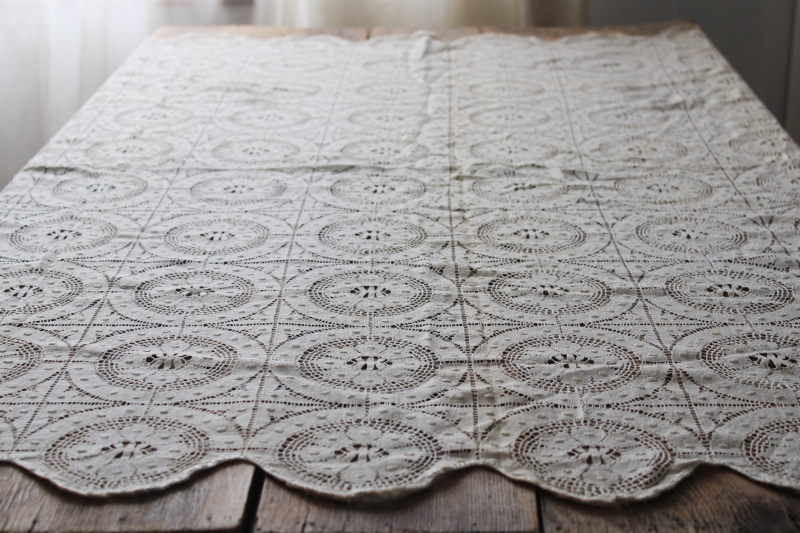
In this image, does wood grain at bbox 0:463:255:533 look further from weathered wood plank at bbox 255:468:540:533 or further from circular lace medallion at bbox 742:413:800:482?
circular lace medallion at bbox 742:413:800:482

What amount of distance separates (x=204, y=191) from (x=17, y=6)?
181 cm

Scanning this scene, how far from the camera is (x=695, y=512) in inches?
25.0

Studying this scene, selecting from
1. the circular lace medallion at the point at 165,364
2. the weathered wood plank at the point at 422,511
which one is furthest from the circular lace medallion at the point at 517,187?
the weathered wood plank at the point at 422,511

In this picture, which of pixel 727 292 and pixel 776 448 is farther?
pixel 727 292

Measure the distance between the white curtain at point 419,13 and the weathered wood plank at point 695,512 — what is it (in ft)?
7.27

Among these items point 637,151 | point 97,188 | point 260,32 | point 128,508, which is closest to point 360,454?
point 128,508

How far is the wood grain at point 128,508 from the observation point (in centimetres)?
62

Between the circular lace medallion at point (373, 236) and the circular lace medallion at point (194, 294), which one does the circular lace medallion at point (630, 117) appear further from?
the circular lace medallion at point (194, 294)

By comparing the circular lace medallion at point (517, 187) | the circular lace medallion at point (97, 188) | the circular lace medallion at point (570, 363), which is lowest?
the circular lace medallion at point (570, 363)

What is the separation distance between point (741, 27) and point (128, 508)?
2762mm

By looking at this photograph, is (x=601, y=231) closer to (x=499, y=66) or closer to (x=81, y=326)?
(x=81, y=326)

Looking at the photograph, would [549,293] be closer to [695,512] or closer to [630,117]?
[695,512]

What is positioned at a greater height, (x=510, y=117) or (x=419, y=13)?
(x=419, y=13)

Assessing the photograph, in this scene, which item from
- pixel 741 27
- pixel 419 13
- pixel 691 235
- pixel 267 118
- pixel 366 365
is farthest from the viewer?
pixel 741 27
